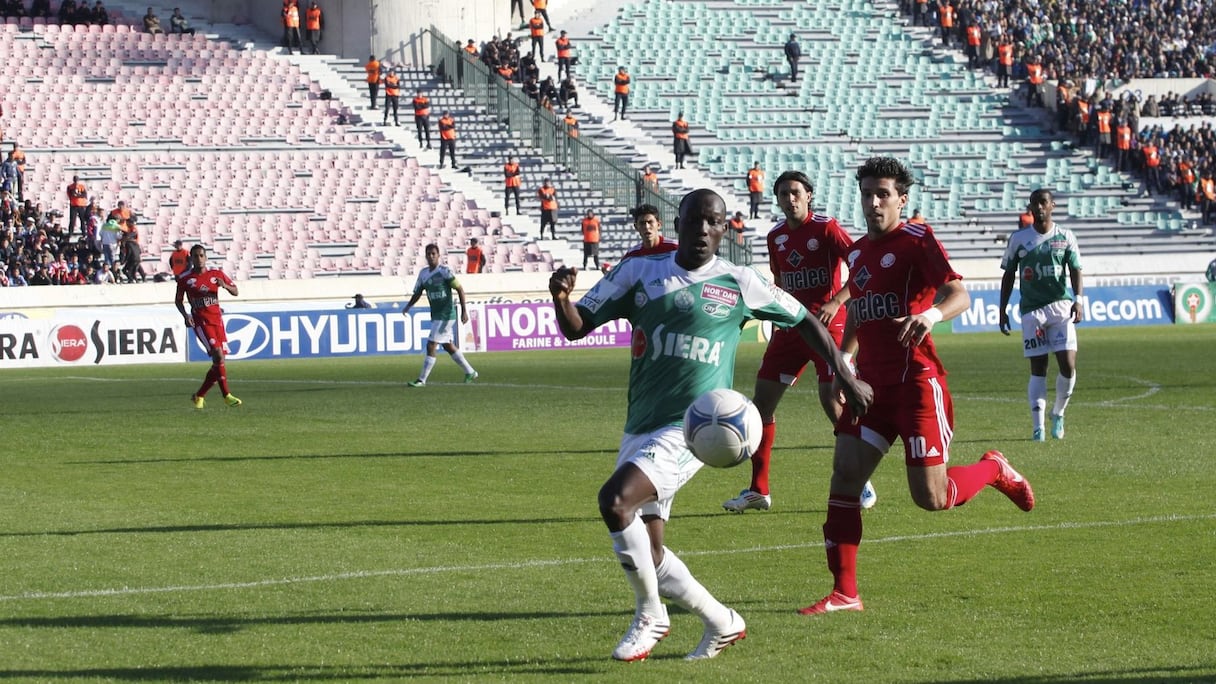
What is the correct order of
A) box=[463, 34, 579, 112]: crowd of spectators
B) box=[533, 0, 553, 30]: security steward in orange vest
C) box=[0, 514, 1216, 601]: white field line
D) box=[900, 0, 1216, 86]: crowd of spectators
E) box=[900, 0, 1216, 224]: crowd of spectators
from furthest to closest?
box=[900, 0, 1216, 86]: crowd of spectators → box=[533, 0, 553, 30]: security steward in orange vest → box=[900, 0, 1216, 224]: crowd of spectators → box=[463, 34, 579, 112]: crowd of spectators → box=[0, 514, 1216, 601]: white field line

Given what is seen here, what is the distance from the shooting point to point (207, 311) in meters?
22.5

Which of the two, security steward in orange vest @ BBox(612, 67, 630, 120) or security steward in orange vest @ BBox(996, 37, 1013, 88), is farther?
security steward in orange vest @ BBox(996, 37, 1013, 88)

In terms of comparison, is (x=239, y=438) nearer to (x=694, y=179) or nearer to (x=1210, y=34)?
→ (x=694, y=179)

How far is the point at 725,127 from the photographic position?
5169 centimetres

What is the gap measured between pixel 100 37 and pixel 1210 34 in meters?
36.1

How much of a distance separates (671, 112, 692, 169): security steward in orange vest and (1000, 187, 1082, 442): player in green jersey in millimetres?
31828

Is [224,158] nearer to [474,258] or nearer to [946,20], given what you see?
[474,258]

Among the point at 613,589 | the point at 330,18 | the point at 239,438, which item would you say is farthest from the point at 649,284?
the point at 330,18

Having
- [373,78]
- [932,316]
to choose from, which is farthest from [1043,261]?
[373,78]

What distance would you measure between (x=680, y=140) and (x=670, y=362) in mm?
41220

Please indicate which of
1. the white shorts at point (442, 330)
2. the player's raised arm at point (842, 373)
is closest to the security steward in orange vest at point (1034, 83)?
the white shorts at point (442, 330)

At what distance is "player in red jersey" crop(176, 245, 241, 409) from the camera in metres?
22.2

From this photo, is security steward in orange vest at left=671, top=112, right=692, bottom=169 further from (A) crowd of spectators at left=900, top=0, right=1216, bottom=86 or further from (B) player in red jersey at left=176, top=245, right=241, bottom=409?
(B) player in red jersey at left=176, top=245, right=241, bottom=409

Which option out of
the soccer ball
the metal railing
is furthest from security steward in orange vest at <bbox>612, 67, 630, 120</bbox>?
the soccer ball
